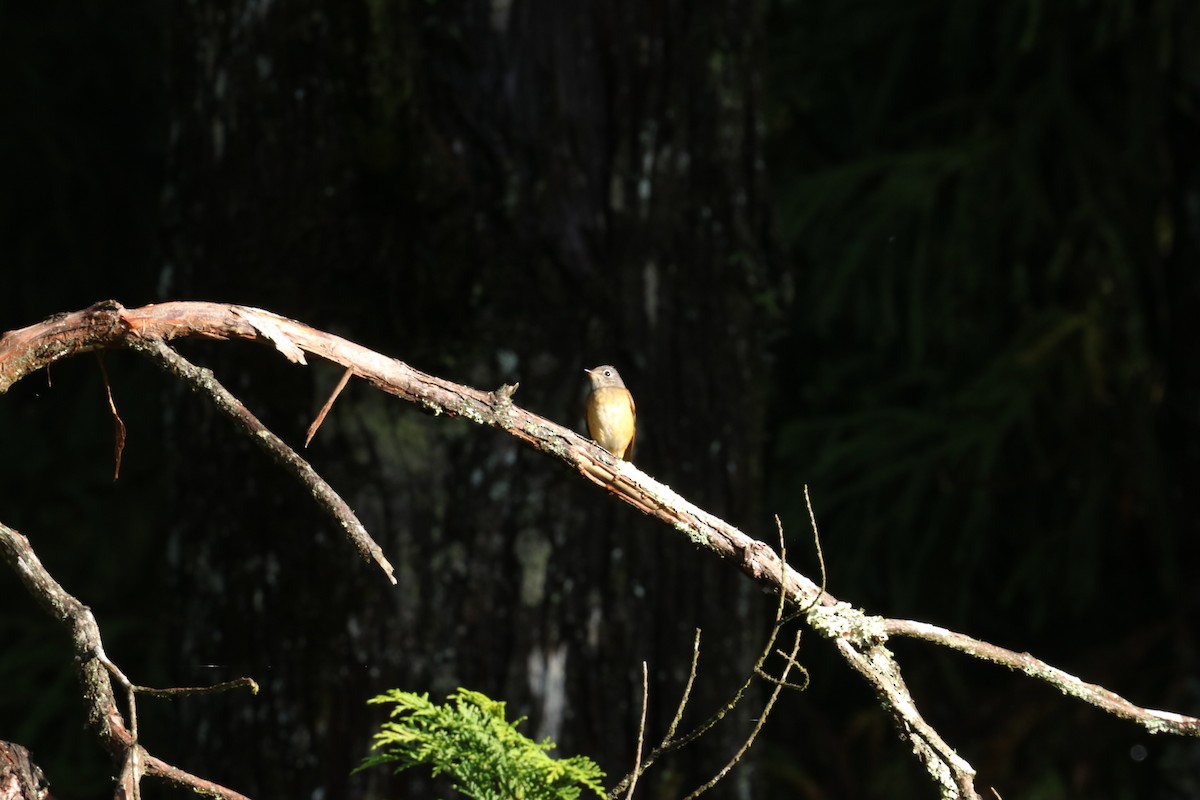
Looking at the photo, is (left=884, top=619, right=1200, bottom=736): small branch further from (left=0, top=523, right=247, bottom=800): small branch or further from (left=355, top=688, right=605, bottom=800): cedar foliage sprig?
(left=0, top=523, right=247, bottom=800): small branch

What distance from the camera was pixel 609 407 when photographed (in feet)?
8.98

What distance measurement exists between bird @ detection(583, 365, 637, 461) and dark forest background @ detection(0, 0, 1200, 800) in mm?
62

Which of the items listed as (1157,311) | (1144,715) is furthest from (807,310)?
(1144,715)

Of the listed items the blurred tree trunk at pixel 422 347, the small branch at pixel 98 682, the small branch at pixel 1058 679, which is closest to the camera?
the small branch at pixel 98 682

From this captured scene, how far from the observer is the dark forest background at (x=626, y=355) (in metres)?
2.69

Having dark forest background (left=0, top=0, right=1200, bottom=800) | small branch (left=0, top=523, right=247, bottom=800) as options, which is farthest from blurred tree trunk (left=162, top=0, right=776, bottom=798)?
small branch (left=0, top=523, right=247, bottom=800)

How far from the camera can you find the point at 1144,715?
1.24m

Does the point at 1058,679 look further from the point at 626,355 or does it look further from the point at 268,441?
the point at 626,355

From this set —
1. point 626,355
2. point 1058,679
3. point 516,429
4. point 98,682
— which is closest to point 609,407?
point 626,355

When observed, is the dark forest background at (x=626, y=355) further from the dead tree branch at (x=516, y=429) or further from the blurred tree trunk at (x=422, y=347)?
the dead tree branch at (x=516, y=429)

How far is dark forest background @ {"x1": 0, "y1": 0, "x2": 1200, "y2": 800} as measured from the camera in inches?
106

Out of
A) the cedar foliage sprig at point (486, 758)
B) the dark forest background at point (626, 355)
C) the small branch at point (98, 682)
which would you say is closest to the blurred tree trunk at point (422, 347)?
the dark forest background at point (626, 355)

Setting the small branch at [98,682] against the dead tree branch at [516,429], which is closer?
the small branch at [98,682]

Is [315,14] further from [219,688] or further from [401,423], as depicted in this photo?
[219,688]
